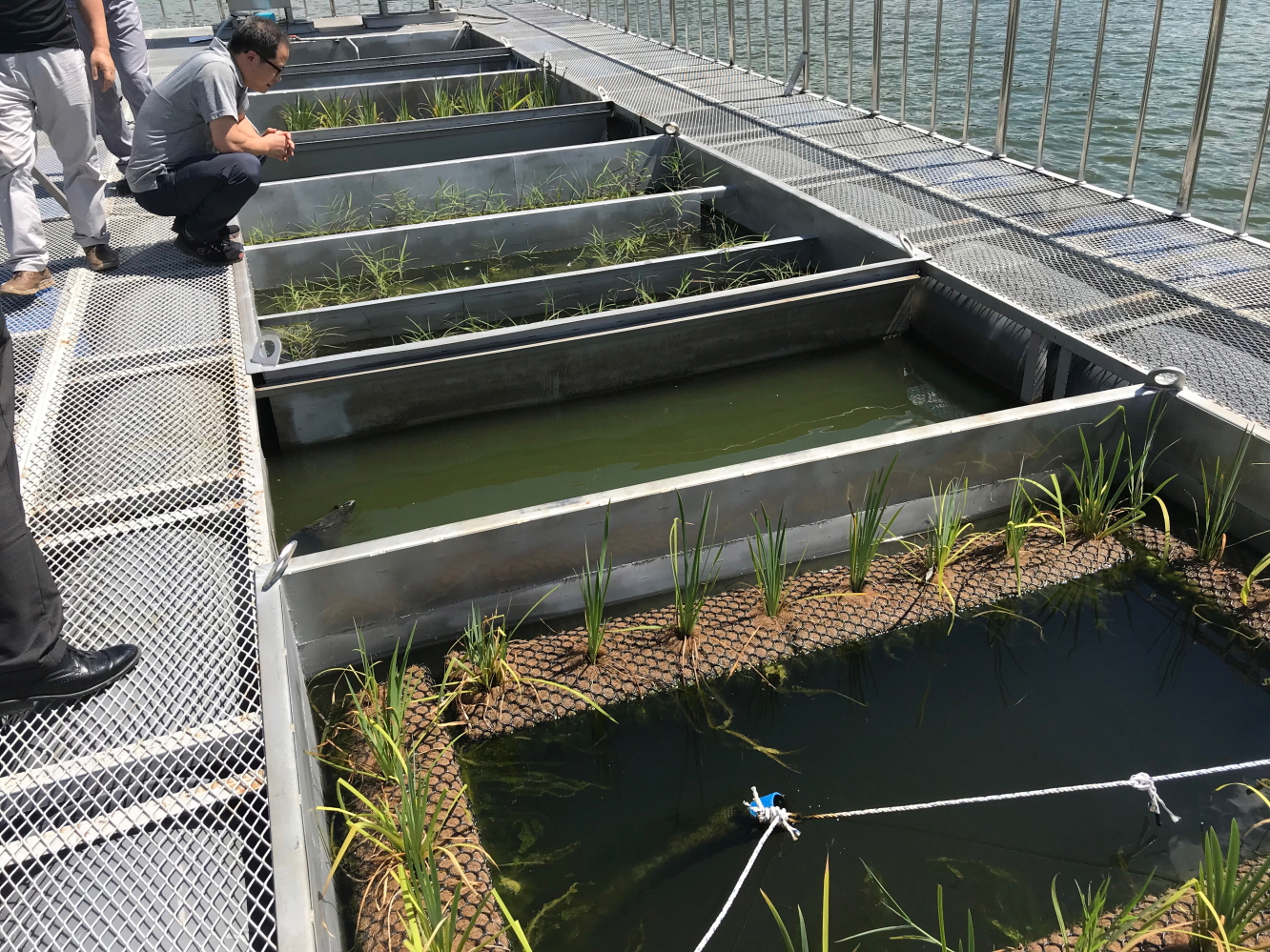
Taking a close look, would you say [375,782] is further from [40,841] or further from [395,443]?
[395,443]

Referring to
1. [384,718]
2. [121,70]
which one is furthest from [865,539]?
[121,70]

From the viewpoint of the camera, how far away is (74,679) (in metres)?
2.12

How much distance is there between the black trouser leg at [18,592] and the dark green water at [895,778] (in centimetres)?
95

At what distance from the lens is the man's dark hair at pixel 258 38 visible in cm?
383

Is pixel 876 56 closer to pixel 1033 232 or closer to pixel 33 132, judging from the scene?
pixel 1033 232

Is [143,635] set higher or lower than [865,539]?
higher

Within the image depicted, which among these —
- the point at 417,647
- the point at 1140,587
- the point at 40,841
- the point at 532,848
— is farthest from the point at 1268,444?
the point at 40,841

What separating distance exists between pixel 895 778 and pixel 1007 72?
4122mm

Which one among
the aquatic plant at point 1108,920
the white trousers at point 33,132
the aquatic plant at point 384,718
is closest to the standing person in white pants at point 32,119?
the white trousers at point 33,132

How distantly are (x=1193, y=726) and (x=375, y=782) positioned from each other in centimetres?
194

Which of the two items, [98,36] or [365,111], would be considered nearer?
[98,36]

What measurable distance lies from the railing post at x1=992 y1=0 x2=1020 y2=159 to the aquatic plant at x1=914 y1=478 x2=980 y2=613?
2.87m

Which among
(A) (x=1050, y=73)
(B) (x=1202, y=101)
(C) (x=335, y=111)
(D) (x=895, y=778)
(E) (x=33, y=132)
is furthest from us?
(C) (x=335, y=111)

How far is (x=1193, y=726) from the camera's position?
7.72ft
